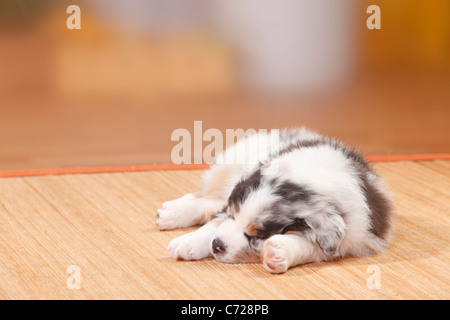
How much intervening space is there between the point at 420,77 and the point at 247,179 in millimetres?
2077

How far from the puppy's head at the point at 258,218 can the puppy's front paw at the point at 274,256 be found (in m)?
0.06

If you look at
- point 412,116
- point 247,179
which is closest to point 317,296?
point 247,179

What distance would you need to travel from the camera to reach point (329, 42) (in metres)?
4.42

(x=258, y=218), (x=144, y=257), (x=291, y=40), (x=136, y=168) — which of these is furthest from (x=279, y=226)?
(x=291, y=40)

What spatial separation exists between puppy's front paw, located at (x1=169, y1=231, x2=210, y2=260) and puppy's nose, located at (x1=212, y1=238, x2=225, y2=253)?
0.09 metres

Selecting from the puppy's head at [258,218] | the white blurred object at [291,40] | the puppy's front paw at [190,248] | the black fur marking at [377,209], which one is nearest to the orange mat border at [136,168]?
the white blurred object at [291,40]

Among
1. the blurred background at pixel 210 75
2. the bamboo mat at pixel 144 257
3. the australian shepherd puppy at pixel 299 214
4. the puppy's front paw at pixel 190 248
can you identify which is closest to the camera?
the bamboo mat at pixel 144 257

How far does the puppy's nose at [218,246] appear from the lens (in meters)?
2.70

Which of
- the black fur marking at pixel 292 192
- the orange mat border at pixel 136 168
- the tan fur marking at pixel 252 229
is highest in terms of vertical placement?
the black fur marking at pixel 292 192

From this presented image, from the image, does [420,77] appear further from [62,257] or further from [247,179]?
[62,257]

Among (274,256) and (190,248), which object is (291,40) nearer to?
(190,248)

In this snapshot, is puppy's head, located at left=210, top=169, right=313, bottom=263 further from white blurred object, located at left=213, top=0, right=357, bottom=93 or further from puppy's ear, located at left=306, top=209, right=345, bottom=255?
white blurred object, located at left=213, top=0, right=357, bottom=93

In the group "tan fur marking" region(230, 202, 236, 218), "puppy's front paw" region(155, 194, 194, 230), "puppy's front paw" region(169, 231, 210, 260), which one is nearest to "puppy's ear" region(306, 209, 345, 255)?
"tan fur marking" region(230, 202, 236, 218)

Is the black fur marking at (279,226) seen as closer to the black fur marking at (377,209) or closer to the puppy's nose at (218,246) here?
the puppy's nose at (218,246)
